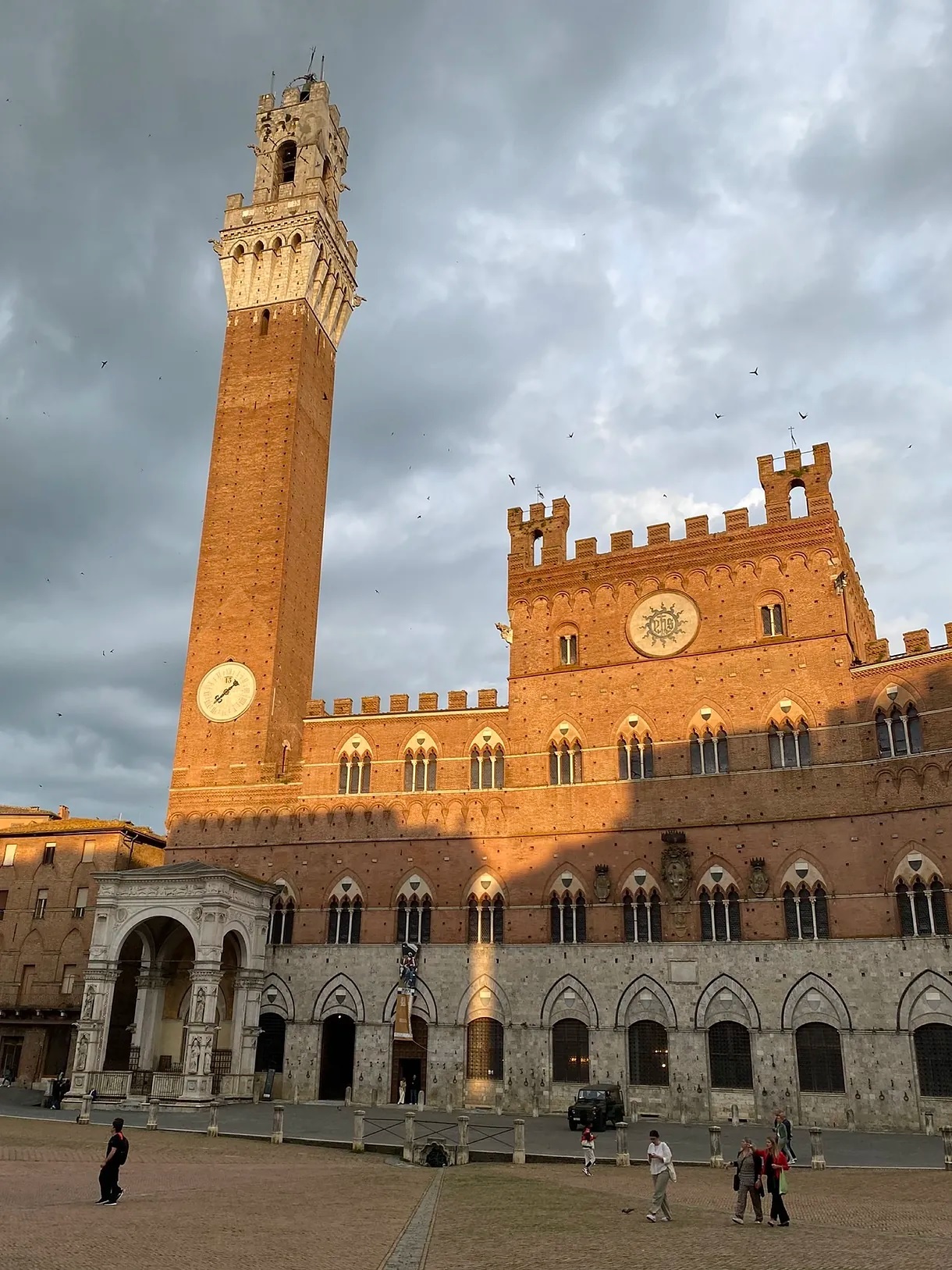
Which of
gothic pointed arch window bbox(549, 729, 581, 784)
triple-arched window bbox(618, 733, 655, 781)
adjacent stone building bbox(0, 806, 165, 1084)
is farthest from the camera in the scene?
adjacent stone building bbox(0, 806, 165, 1084)

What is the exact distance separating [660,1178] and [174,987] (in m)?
26.8

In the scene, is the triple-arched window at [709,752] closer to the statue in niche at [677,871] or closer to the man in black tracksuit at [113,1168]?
the statue in niche at [677,871]

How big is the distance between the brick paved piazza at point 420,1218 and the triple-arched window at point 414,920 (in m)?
13.2

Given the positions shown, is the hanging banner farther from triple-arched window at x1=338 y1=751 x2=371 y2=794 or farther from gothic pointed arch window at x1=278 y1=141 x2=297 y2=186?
gothic pointed arch window at x1=278 y1=141 x2=297 y2=186

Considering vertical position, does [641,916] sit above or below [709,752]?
below

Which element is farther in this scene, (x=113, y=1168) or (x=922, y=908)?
(x=922, y=908)

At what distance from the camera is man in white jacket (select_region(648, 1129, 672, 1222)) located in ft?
50.0

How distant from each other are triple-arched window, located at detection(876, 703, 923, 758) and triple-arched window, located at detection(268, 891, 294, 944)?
853 inches

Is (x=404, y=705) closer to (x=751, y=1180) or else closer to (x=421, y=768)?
(x=421, y=768)

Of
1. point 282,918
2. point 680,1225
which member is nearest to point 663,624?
point 282,918

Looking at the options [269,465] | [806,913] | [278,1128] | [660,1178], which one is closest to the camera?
[660,1178]

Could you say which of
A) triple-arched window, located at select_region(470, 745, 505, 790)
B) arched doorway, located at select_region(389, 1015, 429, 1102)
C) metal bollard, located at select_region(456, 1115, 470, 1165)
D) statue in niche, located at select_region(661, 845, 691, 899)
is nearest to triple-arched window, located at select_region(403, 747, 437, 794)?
triple-arched window, located at select_region(470, 745, 505, 790)

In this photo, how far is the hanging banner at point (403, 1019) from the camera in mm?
33250

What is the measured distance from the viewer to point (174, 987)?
123 ft
